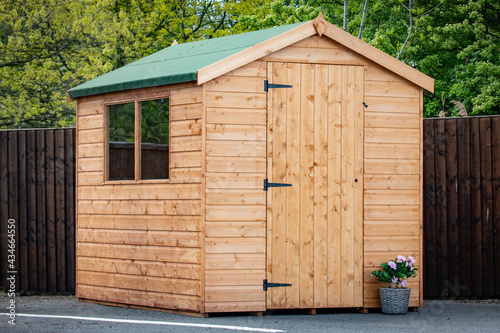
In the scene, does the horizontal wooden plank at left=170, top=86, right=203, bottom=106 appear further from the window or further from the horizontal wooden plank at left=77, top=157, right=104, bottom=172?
the horizontal wooden plank at left=77, top=157, right=104, bottom=172

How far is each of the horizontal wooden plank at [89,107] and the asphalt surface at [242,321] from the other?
2.63 m

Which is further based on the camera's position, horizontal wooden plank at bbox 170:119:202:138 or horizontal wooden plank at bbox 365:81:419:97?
horizontal wooden plank at bbox 365:81:419:97

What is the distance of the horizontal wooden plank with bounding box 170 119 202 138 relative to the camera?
26.7ft

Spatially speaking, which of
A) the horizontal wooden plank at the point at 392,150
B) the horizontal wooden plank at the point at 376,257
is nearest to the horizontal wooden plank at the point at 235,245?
the horizontal wooden plank at the point at 376,257

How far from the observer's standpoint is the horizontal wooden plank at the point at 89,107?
9.30 meters

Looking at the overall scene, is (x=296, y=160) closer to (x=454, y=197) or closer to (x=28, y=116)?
(x=454, y=197)

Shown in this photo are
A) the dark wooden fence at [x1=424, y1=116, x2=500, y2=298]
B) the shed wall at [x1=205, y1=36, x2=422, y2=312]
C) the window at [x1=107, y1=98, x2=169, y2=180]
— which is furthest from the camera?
the dark wooden fence at [x1=424, y1=116, x2=500, y2=298]

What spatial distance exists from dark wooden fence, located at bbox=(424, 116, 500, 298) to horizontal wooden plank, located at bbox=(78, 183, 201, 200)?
11.5 ft

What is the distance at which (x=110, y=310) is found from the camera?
8.70 m

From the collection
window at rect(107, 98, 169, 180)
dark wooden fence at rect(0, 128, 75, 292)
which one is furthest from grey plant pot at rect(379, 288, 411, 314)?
dark wooden fence at rect(0, 128, 75, 292)

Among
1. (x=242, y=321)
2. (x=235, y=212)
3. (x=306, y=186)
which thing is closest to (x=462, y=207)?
(x=306, y=186)

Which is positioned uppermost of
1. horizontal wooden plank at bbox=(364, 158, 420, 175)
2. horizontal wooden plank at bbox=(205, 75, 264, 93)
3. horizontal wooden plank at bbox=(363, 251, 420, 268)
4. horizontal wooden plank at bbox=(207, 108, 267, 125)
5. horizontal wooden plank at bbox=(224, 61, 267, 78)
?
horizontal wooden plank at bbox=(224, 61, 267, 78)

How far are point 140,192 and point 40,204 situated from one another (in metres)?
2.25

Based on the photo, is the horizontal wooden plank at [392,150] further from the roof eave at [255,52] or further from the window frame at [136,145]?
the window frame at [136,145]
